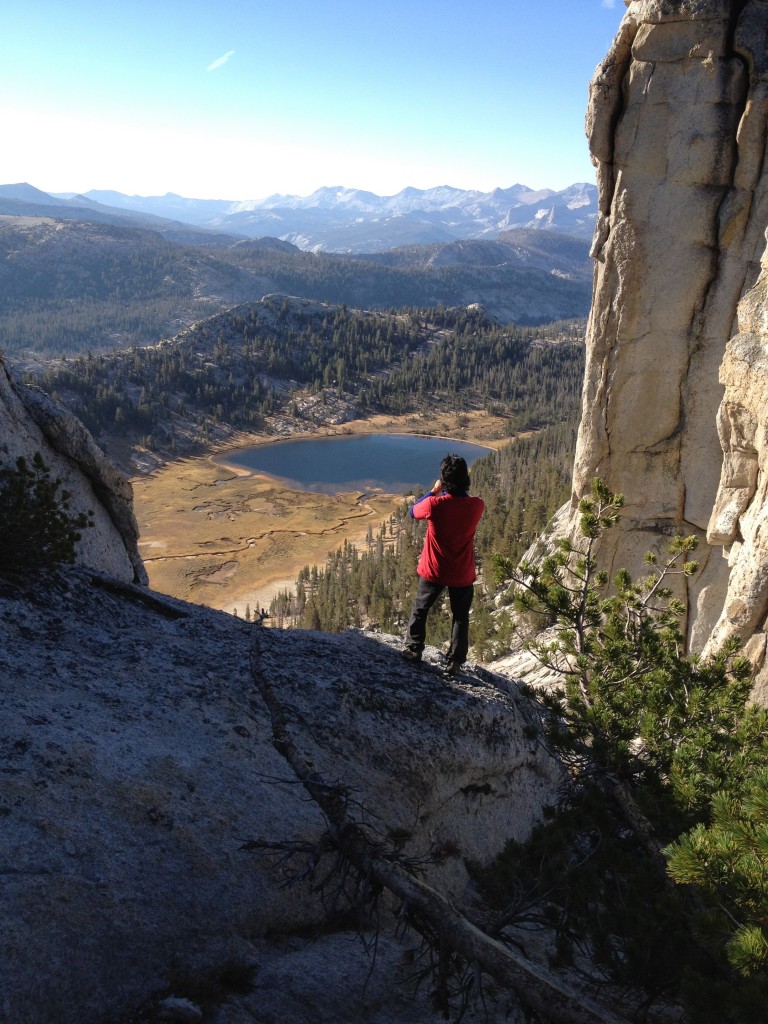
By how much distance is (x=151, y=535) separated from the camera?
74250 millimetres

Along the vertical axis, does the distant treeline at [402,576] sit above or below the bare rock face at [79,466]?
below

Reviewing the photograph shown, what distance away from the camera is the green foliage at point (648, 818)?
16.7 feet

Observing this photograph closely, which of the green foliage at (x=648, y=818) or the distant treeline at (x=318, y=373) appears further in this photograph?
the distant treeline at (x=318, y=373)

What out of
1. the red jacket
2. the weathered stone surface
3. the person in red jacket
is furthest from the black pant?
the weathered stone surface

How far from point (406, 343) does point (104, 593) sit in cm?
16947

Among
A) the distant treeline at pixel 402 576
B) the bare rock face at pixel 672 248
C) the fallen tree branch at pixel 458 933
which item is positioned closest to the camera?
the fallen tree branch at pixel 458 933

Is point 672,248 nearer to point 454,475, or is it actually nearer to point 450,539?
point 454,475

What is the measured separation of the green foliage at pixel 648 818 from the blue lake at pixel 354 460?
3246 inches

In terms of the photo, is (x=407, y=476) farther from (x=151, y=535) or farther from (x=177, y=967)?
(x=177, y=967)

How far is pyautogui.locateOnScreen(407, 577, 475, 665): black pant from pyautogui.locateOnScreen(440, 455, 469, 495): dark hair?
1.23 m

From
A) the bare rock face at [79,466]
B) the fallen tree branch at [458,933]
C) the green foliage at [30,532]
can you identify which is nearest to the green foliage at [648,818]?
the fallen tree branch at [458,933]

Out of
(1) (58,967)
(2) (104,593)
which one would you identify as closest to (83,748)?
(1) (58,967)

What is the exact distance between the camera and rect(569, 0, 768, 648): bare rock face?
56.6ft

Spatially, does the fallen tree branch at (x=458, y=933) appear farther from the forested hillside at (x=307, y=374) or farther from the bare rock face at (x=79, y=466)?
the forested hillside at (x=307, y=374)
